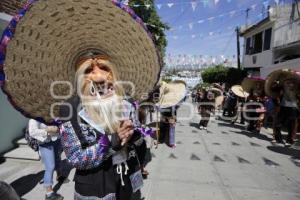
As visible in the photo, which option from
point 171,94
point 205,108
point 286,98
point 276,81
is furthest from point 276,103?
point 171,94

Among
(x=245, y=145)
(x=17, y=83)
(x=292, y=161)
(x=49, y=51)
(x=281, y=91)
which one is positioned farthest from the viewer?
(x=281, y=91)

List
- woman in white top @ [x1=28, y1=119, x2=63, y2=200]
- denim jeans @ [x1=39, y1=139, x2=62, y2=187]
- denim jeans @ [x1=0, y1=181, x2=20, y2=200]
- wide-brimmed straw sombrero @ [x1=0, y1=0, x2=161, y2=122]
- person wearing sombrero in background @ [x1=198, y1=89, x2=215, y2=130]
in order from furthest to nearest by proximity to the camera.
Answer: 1. person wearing sombrero in background @ [x1=198, y1=89, x2=215, y2=130]
2. denim jeans @ [x1=39, y1=139, x2=62, y2=187]
3. woman in white top @ [x1=28, y1=119, x2=63, y2=200]
4. wide-brimmed straw sombrero @ [x1=0, y1=0, x2=161, y2=122]
5. denim jeans @ [x1=0, y1=181, x2=20, y2=200]

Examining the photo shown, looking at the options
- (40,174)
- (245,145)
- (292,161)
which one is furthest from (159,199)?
(245,145)

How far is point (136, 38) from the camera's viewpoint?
2.28m

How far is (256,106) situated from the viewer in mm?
11375

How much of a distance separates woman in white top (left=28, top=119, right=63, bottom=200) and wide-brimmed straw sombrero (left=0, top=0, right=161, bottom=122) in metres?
2.10

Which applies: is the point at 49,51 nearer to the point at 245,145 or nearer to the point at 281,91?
the point at 245,145

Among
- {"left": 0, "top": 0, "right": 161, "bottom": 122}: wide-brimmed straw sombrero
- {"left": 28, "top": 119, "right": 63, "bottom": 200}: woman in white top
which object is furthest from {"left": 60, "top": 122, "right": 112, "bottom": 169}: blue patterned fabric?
{"left": 28, "top": 119, "right": 63, "bottom": 200}: woman in white top

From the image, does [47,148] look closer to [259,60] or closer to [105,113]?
[105,113]

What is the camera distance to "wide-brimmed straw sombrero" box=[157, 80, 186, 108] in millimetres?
7452

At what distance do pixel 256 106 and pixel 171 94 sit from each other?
5030 millimetres

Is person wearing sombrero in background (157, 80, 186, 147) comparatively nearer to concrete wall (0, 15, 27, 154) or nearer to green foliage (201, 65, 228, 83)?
concrete wall (0, 15, 27, 154)

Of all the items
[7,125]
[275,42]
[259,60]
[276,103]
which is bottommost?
[7,125]

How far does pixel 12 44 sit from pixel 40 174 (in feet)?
13.9
